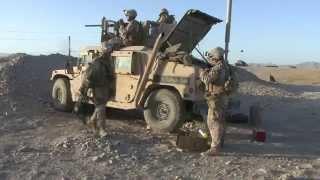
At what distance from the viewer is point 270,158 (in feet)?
34.1

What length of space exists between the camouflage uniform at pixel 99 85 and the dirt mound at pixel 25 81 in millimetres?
3398

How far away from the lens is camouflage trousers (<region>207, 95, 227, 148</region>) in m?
10.4

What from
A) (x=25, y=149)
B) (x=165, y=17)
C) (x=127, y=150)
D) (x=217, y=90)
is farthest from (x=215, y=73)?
(x=165, y=17)

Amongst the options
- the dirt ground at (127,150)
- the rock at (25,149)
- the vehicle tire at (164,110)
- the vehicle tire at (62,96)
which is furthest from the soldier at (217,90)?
the vehicle tire at (62,96)

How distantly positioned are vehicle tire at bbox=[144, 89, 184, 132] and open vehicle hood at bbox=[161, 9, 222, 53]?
960 mm

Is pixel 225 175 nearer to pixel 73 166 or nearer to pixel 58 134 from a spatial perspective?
pixel 73 166

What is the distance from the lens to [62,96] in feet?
49.0

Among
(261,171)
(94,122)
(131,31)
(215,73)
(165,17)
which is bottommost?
(261,171)

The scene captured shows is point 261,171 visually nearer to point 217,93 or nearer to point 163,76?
point 217,93

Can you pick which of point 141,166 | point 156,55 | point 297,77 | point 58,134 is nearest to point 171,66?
point 156,55

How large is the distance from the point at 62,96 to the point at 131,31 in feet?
8.22

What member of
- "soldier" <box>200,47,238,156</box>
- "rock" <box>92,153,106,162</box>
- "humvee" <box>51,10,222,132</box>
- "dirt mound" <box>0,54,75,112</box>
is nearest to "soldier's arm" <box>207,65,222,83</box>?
"soldier" <box>200,47,238,156</box>

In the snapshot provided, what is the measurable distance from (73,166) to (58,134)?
243 cm

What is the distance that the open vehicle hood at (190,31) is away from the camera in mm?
12915
